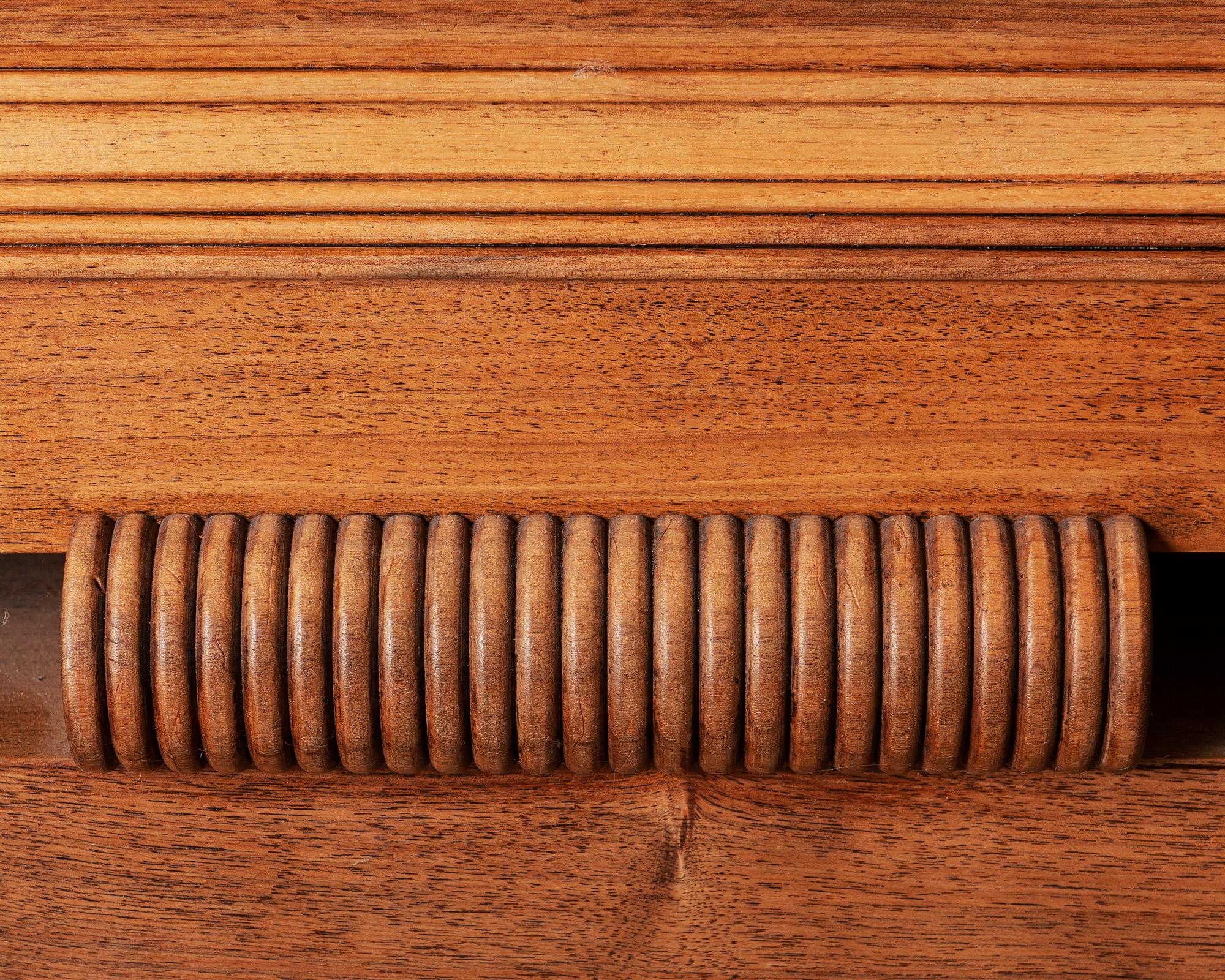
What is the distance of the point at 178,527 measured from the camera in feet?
1.67

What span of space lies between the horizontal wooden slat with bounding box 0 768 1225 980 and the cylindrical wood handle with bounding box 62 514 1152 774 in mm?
48

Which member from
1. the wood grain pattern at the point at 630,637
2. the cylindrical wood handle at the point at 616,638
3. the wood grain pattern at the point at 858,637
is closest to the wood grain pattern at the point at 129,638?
the cylindrical wood handle at the point at 616,638

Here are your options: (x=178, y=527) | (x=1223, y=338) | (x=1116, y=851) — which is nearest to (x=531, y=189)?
(x=178, y=527)

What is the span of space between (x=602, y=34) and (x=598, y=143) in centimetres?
5

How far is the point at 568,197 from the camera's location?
1.63 feet

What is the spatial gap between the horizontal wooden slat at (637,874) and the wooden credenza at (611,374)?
4cm

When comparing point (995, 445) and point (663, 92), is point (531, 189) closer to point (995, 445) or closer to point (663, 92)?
point (663, 92)

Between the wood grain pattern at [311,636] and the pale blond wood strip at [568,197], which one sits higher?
the pale blond wood strip at [568,197]

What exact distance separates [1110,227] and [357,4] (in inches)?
14.3

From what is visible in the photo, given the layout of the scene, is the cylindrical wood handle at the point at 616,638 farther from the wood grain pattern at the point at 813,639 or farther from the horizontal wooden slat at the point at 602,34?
the horizontal wooden slat at the point at 602,34

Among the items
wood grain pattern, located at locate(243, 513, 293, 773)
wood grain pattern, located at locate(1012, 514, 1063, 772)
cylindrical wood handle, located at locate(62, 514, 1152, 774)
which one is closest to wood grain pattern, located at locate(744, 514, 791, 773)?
cylindrical wood handle, located at locate(62, 514, 1152, 774)

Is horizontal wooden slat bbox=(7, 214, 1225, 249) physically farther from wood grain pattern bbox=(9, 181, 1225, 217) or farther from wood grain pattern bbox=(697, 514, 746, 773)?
wood grain pattern bbox=(697, 514, 746, 773)

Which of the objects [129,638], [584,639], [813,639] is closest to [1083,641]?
[813,639]

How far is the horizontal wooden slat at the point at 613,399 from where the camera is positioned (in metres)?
0.50
